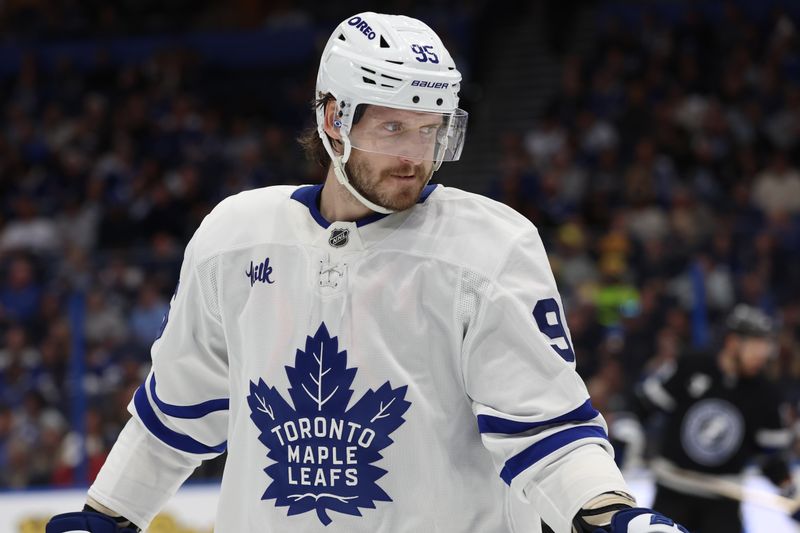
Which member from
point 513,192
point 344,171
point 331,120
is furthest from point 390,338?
point 513,192

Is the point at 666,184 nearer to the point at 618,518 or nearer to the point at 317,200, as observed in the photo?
the point at 317,200

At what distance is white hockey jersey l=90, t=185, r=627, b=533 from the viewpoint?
6.12 feet

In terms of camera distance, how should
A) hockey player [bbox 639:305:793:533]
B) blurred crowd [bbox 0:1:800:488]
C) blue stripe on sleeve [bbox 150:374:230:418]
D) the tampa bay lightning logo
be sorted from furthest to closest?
blurred crowd [bbox 0:1:800:488] → hockey player [bbox 639:305:793:533] → blue stripe on sleeve [bbox 150:374:230:418] → the tampa bay lightning logo

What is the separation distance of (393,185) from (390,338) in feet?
0.82

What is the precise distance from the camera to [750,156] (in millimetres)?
9000

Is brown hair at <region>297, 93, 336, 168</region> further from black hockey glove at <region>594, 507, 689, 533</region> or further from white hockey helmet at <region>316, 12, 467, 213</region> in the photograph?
black hockey glove at <region>594, 507, 689, 533</region>

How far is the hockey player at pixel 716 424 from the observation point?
5145 mm

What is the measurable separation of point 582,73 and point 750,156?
1899 mm

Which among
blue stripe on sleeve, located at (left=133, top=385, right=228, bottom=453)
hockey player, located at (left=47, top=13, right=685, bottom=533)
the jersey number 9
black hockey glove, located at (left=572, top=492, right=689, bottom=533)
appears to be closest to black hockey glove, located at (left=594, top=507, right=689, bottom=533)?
black hockey glove, located at (left=572, top=492, right=689, bottom=533)

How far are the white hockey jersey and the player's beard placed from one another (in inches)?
1.4

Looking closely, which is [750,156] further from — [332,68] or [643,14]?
[332,68]

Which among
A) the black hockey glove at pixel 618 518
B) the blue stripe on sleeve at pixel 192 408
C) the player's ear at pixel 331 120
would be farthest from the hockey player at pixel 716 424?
the black hockey glove at pixel 618 518

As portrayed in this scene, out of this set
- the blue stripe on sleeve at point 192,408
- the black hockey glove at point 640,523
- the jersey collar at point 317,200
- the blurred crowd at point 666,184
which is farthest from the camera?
the blurred crowd at point 666,184

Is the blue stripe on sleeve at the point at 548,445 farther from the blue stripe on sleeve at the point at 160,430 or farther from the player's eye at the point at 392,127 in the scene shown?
the blue stripe on sleeve at the point at 160,430
